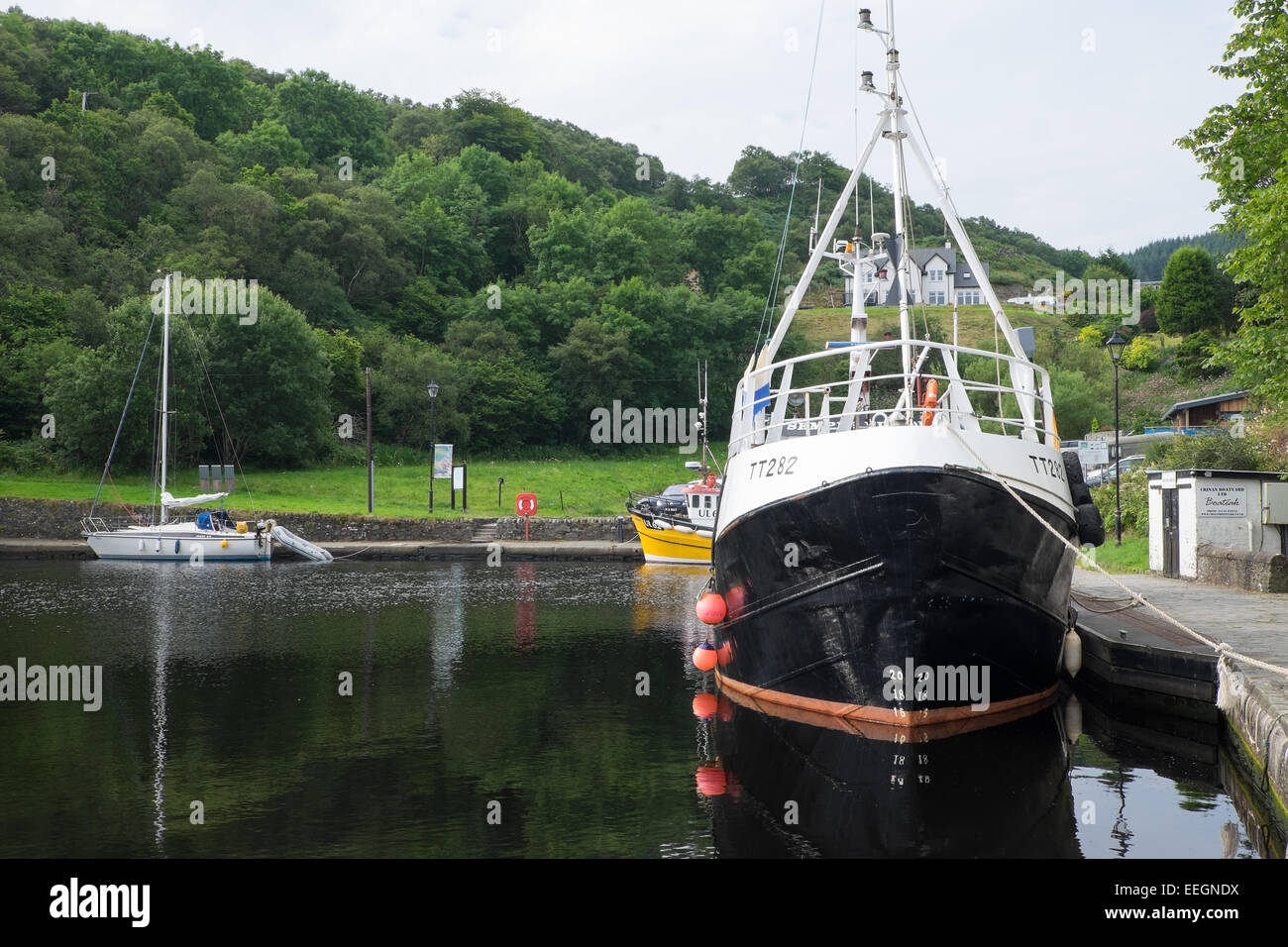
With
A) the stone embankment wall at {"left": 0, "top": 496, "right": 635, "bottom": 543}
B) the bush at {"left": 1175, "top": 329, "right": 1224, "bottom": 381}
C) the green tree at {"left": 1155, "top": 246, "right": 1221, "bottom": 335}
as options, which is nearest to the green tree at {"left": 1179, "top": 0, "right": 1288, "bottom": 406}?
the stone embankment wall at {"left": 0, "top": 496, "right": 635, "bottom": 543}

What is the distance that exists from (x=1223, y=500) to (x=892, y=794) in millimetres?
13472

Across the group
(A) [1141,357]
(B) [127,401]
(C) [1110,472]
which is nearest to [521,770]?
(C) [1110,472]

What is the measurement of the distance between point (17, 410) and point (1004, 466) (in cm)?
5111

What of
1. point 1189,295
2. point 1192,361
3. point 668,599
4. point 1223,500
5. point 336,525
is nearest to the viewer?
point 1223,500

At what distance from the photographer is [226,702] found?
41.8 ft

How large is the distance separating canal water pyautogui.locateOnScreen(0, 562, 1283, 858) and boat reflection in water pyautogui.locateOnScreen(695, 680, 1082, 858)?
31mm

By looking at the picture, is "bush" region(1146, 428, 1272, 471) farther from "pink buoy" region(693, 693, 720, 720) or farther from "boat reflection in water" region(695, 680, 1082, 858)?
"boat reflection in water" region(695, 680, 1082, 858)

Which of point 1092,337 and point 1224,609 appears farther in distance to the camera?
point 1092,337

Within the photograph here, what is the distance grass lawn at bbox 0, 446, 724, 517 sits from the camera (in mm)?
43000

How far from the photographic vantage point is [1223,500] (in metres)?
19.4

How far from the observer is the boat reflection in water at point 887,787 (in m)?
7.98

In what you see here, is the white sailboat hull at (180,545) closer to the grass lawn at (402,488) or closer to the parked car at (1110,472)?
the grass lawn at (402,488)

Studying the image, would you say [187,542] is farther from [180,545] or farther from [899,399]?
[899,399]
